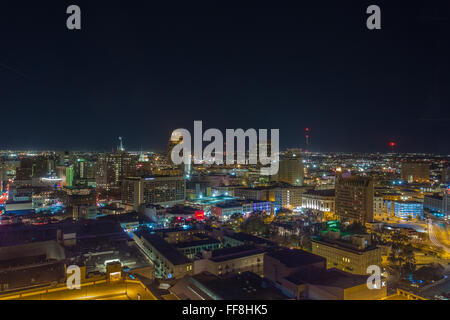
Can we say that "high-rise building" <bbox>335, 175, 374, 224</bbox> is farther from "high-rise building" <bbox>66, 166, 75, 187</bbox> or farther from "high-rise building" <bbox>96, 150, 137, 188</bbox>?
"high-rise building" <bbox>66, 166, 75, 187</bbox>

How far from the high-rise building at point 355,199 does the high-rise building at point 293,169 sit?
820cm

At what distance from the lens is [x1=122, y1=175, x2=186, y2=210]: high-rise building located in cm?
1520

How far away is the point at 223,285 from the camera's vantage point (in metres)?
4.39

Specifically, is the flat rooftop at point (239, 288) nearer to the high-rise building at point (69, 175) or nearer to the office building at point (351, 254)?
the office building at point (351, 254)

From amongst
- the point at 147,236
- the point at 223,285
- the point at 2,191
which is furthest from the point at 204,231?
the point at 2,191

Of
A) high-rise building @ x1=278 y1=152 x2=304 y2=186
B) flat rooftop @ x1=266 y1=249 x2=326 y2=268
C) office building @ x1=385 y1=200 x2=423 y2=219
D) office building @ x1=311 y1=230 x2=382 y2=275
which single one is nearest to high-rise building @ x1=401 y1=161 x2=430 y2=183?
high-rise building @ x1=278 y1=152 x2=304 y2=186

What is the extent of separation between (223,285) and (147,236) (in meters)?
4.81

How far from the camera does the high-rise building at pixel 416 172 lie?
2238cm

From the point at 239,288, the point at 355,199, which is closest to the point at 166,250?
the point at 239,288

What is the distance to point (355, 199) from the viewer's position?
1276 cm

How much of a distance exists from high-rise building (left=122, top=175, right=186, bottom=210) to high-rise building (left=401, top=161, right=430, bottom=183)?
17.5 m
